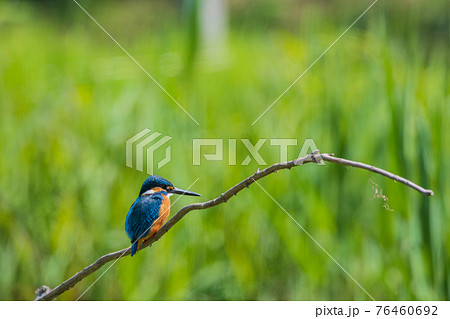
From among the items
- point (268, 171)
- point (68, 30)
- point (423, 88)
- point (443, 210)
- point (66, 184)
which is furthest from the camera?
point (68, 30)

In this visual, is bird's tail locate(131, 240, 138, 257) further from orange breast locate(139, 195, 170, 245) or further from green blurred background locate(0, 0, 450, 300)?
green blurred background locate(0, 0, 450, 300)

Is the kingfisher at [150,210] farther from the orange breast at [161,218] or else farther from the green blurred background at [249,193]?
the green blurred background at [249,193]

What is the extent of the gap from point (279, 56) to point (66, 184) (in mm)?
653

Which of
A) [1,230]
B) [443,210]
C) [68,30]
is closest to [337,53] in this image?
[443,210]

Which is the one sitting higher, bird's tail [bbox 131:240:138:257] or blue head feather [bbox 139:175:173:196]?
blue head feather [bbox 139:175:173:196]

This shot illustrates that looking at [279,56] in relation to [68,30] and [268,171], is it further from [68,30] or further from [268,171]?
[268,171]

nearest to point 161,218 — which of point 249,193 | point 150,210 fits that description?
point 150,210

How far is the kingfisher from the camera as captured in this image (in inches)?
7.2

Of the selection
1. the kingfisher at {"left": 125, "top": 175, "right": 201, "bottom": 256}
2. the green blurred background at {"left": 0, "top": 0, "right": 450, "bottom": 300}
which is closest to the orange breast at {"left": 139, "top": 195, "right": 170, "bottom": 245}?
the kingfisher at {"left": 125, "top": 175, "right": 201, "bottom": 256}

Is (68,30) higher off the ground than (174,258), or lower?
higher

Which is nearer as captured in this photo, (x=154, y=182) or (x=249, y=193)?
(x=154, y=182)

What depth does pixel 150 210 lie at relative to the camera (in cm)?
19

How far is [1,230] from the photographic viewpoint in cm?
73

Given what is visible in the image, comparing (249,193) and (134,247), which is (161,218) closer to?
(134,247)
